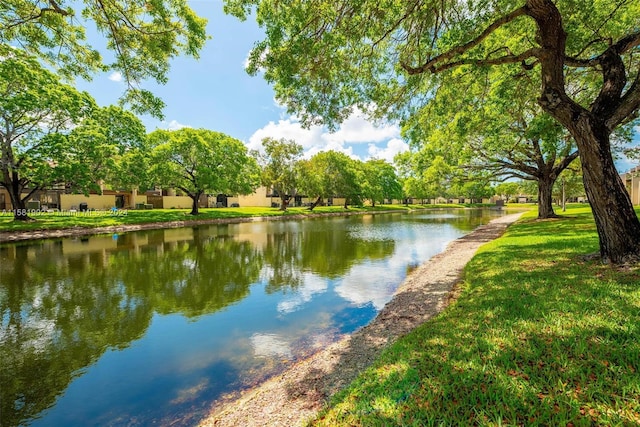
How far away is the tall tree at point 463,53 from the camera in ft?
18.6

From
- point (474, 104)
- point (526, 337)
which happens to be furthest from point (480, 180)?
point (526, 337)

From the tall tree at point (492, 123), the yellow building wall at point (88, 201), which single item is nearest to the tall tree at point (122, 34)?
the tall tree at point (492, 123)

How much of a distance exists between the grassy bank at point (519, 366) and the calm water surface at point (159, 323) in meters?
2.20

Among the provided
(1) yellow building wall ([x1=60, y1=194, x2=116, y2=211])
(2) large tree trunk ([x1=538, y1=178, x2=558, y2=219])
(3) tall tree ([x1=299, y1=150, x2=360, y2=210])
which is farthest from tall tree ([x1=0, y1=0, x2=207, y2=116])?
(3) tall tree ([x1=299, y1=150, x2=360, y2=210])

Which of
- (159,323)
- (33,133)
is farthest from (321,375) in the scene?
(33,133)

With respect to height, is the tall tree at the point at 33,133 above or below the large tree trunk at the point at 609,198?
above

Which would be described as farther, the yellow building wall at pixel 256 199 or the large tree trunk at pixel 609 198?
the yellow building wall at pixel 256 199

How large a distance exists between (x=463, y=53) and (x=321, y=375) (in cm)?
797

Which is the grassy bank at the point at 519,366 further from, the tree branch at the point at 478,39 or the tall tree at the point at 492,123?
the tall tree at the point at 492,123

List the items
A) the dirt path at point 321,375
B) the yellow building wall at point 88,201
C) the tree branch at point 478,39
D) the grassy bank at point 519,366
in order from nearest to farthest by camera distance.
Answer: the grassy bank at point 519,366 < the dirt path at point 321,375 < the tree branch at point 478,39 < the yellow building wall at point 88,201

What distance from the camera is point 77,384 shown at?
4312 millimetres

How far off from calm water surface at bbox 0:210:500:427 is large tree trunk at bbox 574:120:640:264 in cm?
483

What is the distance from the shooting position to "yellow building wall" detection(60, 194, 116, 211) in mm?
35066

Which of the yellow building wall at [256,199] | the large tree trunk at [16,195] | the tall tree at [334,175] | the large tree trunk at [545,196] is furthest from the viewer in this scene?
the yellow building wall at [256,199]
